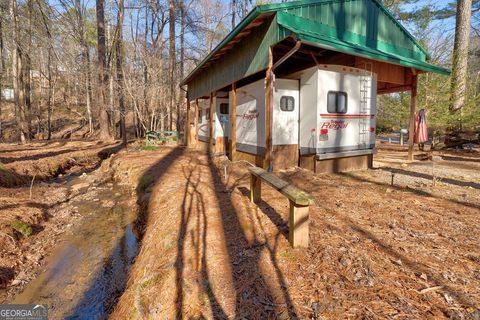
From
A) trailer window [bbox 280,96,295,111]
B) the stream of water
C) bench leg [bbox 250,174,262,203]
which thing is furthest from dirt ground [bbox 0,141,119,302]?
trailer window [bbox 280,96,295,111]

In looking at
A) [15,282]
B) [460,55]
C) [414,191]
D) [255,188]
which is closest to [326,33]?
[414,191]

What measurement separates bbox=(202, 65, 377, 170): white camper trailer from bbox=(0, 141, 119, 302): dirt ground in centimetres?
596

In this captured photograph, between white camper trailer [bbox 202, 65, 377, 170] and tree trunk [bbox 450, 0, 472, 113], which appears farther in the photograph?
tree trunk [bbox 450, 0, 472, 113]

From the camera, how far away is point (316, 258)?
10.2 feet

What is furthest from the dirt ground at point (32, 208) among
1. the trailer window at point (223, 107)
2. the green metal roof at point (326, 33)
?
the trailer window at point (223, 107)

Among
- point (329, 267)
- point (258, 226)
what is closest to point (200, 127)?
point (258, 226)

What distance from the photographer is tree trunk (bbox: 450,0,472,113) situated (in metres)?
12.9

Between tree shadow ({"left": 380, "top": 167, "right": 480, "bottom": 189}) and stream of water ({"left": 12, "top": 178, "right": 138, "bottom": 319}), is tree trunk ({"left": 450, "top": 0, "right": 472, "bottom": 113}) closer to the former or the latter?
tree shadow ({"left": 380, "top": 167, "right": 480, "bottom": 189})

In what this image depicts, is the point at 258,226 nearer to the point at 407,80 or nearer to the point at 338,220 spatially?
the point at 338,220

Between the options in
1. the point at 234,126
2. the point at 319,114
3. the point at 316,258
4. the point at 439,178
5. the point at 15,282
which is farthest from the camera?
the point at 234,126

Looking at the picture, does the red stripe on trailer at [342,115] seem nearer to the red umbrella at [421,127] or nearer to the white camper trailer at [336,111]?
the white camper trailer at [336,111]

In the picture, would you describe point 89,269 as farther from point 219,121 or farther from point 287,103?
point 219,121

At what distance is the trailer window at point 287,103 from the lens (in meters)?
8.31

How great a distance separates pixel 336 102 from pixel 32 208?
844cm
